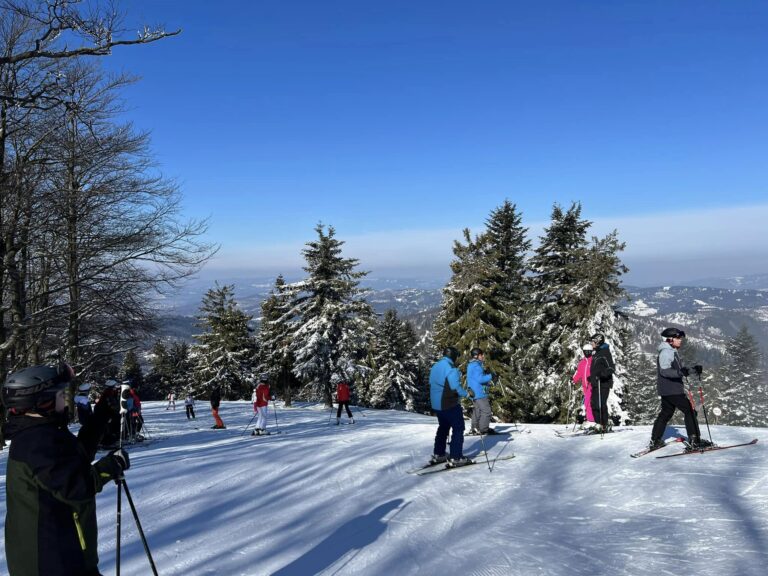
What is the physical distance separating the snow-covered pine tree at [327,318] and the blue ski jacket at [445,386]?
70.8 ft

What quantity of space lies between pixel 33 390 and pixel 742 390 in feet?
219

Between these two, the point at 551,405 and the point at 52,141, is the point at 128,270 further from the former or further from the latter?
the point at 551,405

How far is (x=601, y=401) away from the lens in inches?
414

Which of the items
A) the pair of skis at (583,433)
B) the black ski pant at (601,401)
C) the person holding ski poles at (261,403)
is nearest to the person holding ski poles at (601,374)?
the black ski pant at (601,401)

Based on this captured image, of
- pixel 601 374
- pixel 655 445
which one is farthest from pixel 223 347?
pixel 655 445

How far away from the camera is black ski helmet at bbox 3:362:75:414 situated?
9.36ft

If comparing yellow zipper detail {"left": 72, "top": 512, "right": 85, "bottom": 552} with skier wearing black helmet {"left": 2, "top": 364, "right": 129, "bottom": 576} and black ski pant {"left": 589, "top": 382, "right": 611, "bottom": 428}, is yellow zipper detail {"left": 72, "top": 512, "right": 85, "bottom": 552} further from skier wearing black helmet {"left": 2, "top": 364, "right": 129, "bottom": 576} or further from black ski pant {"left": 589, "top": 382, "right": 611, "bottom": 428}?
black ski pant {"left": 589, "top": 382, "right": 611, "bottom": 428}

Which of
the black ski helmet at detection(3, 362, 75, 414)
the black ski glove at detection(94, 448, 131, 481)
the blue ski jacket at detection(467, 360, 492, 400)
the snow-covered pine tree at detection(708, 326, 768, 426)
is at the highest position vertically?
the black ski helmet at detection(3, 362, 75, 414)

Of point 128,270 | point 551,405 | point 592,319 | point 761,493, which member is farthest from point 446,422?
point 551,405

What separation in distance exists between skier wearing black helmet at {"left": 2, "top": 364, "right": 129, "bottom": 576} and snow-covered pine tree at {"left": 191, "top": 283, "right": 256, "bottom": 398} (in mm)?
39509

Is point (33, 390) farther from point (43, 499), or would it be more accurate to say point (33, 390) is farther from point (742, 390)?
point (742, 390)

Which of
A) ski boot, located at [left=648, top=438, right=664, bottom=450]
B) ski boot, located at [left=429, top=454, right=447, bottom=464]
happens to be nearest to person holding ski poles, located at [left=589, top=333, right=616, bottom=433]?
ski boot, located at [left=648, top=438, right=664, bottom=450]

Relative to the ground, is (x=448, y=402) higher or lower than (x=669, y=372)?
lower

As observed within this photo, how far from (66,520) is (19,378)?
0.92m
